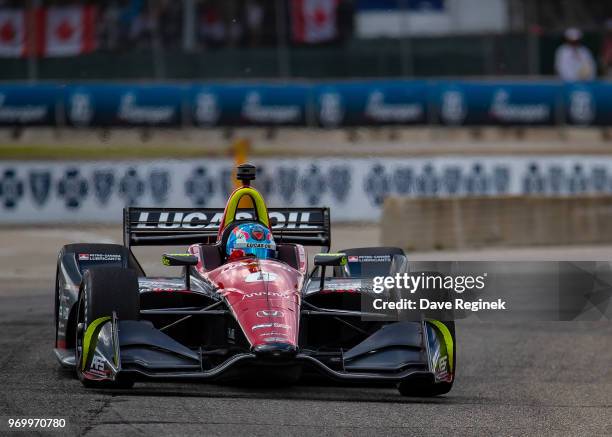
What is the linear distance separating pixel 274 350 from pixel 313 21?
2941cm

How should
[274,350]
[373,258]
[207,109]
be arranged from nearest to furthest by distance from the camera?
1. [274,350]
2. [373,258]
3. [207,109]

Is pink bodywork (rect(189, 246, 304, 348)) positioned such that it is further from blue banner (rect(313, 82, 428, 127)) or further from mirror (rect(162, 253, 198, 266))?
blue banner (rect(313, 82, 428, 127))

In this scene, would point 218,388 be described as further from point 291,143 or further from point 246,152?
point 291,143

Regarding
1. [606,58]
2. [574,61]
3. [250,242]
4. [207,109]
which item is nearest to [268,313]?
[250,242]

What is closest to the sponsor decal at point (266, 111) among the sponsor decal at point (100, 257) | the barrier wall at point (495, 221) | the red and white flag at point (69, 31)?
the red and white flag at point (69, 31)

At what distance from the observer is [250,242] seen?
1054 cm

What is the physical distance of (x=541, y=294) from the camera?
1717cm

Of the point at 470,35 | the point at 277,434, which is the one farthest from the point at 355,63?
the point at 277,434

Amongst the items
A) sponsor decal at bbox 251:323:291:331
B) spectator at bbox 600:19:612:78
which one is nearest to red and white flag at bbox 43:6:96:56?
spectator at bbox 600:19:612:78

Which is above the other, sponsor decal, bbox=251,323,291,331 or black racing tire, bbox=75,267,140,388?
black racing tire, bbox=75,267,140,388

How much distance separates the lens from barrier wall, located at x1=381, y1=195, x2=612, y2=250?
72.7 feet

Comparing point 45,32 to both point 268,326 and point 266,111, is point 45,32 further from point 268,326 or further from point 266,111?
point 268,326

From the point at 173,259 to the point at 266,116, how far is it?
24536 mm

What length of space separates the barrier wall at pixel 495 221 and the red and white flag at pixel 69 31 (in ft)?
51.7
